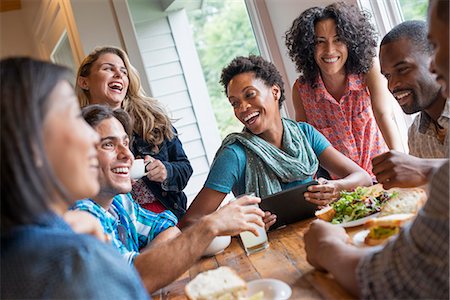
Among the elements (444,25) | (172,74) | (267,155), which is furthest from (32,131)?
(172,74)

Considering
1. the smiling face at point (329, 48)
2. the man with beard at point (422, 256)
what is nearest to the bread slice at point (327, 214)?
the man with beard at point (422, 256)

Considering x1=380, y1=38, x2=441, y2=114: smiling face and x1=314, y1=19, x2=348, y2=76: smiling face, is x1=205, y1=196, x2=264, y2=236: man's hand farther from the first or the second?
x1=314, y1=19, x2=348, y2=76: smiling face

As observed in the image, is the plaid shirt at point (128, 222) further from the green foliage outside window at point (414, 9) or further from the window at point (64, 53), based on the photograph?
the window at point (64, 53)

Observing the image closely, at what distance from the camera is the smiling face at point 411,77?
184 cm

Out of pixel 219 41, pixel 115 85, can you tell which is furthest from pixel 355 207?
pixel 219 41

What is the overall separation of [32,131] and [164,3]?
335cm

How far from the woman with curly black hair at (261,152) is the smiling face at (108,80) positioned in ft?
1.77

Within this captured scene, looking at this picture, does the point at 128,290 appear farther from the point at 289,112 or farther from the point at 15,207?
the point at 289,112

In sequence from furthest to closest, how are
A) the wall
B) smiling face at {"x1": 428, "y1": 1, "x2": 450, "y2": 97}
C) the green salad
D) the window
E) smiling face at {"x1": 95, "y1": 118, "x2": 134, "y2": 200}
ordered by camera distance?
the wall < the window < smiling face at {"x1": 95, "y1": 118, "x2": 134, "y2": 200} < the green salad < smiling face at {"x1": 428, "y1": 1, "x2": 450, "y2": 97}

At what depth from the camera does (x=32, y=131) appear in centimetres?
82

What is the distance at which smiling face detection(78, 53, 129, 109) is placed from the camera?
2.52 meters

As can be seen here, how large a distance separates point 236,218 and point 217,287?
1.17ft

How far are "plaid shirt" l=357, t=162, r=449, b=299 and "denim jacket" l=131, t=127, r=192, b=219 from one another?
1.59 meters

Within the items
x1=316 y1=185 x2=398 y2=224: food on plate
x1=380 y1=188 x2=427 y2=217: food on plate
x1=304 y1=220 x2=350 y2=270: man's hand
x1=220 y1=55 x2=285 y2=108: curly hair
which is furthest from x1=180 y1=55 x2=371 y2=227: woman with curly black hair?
x1=304 y1=220 x2=350 y2=270: man's hand
